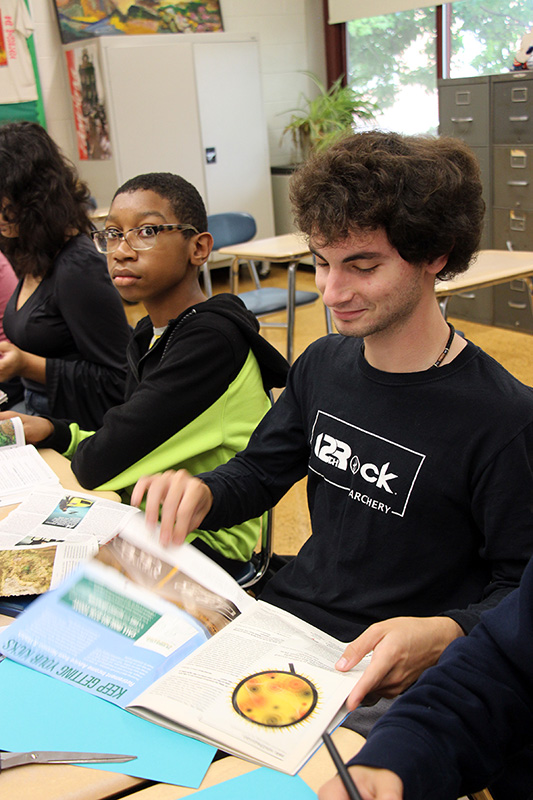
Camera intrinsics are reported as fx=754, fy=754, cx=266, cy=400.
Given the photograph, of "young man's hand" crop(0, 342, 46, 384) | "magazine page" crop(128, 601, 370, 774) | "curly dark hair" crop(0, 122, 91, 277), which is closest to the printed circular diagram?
"magazine page" crop(128, 601, 370, 774)

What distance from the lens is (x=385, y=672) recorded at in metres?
0.83

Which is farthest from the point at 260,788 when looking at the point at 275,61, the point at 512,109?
the point at 275,61

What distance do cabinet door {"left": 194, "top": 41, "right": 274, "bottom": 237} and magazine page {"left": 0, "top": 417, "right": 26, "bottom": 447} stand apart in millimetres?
4700

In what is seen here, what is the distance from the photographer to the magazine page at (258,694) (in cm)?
77

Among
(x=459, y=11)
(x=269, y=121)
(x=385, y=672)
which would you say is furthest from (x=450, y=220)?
(x=269, y=121)

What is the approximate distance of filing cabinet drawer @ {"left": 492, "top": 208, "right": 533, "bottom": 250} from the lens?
4516mm

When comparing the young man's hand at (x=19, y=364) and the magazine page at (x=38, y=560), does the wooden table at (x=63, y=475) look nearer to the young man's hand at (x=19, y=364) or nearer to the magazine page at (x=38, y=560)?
the magazine page at (x=38, y=560)

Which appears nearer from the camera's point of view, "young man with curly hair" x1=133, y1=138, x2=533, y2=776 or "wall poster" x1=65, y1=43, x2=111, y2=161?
"young man with curly hair" x1=133, y1=138, x2=533, y2=776

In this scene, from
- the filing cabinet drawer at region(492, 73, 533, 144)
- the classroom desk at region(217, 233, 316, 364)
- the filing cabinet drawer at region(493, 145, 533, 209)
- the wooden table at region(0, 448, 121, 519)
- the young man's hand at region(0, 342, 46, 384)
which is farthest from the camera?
the filing cabinet drawer at region(493, 145, 533, 209)

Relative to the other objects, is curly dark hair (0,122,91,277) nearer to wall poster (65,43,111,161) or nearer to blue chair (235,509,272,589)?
blue chair (235,509,272,589)

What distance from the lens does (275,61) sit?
666 centimetres

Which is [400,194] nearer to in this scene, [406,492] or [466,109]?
[406,492]

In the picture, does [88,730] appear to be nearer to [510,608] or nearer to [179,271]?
[510,608]

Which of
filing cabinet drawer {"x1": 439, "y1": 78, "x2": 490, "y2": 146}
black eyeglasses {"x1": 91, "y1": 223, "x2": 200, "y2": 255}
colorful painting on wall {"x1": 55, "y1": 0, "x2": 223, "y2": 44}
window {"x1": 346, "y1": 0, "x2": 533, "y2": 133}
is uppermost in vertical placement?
colorful painting on wall {"x1": 55, "y1": 0, "x2": 223, "y2": 44}
